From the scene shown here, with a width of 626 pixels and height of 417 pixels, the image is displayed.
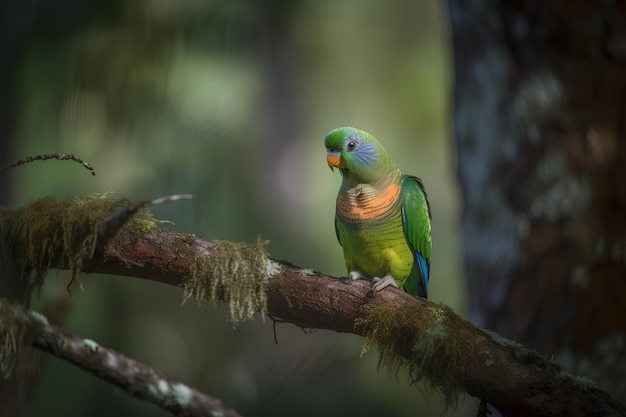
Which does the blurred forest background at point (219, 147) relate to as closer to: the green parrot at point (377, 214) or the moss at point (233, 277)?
the moss at point (233, 277)

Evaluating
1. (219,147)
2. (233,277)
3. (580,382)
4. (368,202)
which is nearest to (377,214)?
(368,202)

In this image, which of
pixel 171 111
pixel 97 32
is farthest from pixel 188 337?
pixel 97 32

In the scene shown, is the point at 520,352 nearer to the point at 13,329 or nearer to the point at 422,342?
the point at 422,342

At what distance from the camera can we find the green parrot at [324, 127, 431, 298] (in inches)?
69.5

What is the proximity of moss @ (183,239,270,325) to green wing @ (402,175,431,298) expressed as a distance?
1.96 ft

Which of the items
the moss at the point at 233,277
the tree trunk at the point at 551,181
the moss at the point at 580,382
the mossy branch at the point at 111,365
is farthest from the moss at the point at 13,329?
the tree trunk at the point at 551,181

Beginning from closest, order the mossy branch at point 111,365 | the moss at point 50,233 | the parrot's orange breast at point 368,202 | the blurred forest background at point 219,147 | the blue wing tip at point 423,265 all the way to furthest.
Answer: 1. the mossy branch at point 111,365
2. the moss at point 50,233
3. the parrot's orange breast at point 368,202
4. the blue wing tip at point 423,265
5. the blurred forest background at point 219,147

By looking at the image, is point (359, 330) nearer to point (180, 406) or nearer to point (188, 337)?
point (180, 406)

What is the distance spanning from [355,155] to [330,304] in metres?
0.48

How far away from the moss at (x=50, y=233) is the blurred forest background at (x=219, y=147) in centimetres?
69

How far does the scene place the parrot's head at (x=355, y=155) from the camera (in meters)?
1.73

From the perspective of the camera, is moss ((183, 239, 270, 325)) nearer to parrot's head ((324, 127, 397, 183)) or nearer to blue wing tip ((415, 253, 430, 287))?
parrot's head ((324, 127, 397, 183))

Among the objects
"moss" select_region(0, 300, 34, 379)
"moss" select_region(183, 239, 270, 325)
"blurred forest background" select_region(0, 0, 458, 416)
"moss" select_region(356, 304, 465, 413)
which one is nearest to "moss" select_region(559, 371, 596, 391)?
"moss" select_region(356, 304, 465, 413)

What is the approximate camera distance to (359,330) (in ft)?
4.81
